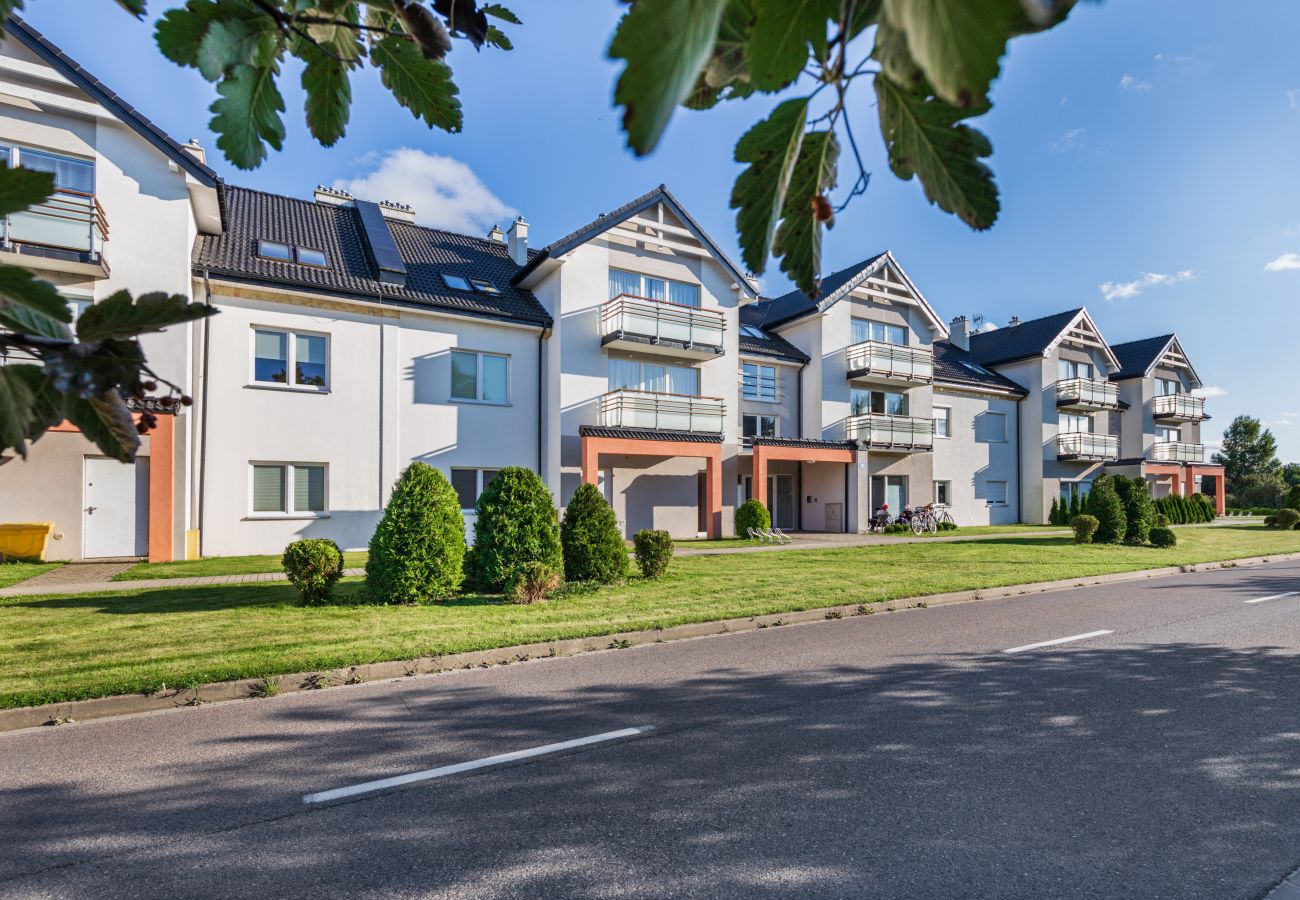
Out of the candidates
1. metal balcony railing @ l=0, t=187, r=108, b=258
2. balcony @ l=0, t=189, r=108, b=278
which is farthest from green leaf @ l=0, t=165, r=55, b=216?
metal balcony railing @ l=0, t=187, r=108, b=258

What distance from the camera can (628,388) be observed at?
19750mm

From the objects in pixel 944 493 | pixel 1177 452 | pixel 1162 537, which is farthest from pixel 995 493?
pixel 1177 452

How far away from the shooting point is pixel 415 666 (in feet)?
21.4

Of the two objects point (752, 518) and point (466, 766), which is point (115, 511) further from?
point (752, 518)

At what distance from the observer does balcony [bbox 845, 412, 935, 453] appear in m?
24.5

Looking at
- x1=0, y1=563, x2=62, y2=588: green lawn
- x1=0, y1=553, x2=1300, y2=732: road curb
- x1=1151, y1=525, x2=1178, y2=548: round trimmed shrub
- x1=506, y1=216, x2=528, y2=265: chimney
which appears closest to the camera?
x1=0, y1=553, x2=1300, y2=732: road curb

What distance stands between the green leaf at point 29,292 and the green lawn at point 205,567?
12671 mm

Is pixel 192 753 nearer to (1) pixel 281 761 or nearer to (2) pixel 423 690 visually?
(1) pixel 281 761

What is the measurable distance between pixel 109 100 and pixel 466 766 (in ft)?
50.6

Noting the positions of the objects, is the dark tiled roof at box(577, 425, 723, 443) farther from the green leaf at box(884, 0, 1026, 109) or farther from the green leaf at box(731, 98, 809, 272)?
the green leaf at box(884, 0, 1026, 109)

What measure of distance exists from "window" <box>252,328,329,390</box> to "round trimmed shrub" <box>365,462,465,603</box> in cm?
794

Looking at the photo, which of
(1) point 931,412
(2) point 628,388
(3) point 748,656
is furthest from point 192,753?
(1) point 931,412

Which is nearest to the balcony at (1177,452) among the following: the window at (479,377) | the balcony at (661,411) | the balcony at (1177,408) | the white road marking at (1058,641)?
the balcony at (1177,408)

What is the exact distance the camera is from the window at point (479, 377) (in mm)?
18141
